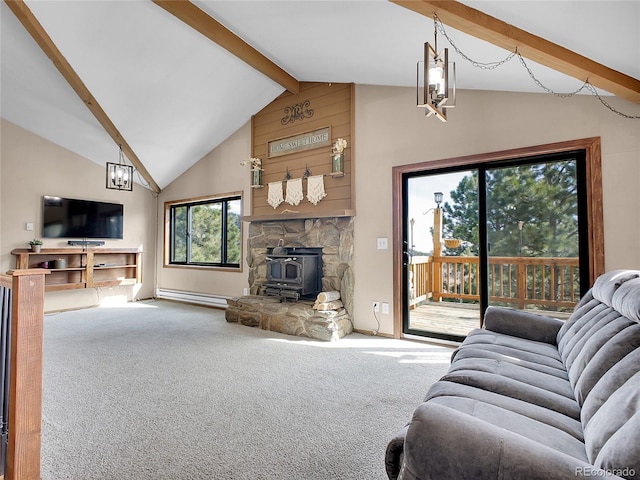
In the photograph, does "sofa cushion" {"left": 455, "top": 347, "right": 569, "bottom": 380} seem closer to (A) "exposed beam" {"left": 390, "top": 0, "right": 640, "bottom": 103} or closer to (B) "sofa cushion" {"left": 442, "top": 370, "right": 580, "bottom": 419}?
(B) "sofa cushion" {"left": 442, "top": 370, "right": 580, "bottom": 419}

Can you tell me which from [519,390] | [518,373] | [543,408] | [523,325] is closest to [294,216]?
[523,325]

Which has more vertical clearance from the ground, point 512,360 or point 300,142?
point 300,142

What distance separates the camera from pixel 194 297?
244 inches

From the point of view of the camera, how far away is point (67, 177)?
5.54 m

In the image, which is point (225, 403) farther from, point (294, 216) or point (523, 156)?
point (523, 156)

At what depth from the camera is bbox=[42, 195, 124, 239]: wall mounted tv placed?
209 inches

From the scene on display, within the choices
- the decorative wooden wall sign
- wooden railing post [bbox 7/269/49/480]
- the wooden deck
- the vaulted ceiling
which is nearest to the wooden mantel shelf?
the decorative wooden wall sign

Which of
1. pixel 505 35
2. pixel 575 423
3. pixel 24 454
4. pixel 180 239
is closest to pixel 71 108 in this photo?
pixel 180 239

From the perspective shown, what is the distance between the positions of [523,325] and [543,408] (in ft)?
3.46

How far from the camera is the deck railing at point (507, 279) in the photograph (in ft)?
10.3

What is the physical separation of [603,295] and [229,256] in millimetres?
5131

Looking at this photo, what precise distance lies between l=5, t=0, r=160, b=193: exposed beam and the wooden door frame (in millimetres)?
3825

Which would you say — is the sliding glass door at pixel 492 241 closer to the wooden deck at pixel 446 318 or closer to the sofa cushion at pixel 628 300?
the wooden deck at pixel 446 318

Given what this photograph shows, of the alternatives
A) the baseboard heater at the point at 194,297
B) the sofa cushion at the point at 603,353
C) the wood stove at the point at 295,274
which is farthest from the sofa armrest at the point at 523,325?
the baseboard heater at the point at 194,297
